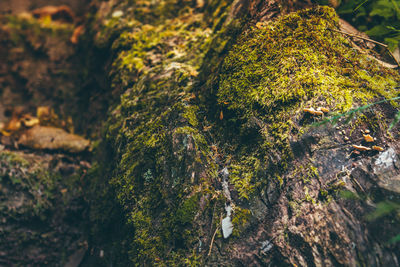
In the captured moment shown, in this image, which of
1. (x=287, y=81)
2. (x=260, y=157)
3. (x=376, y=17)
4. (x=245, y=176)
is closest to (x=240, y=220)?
(x=245, y=176)

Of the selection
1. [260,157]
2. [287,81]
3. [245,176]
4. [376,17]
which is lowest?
[245,176]

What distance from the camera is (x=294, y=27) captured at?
2.87 m

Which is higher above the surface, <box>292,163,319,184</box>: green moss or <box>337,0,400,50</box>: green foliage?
<box>337,0,400,50</box>: green foliage

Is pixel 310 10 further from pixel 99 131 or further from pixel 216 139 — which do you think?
pixel 99 131

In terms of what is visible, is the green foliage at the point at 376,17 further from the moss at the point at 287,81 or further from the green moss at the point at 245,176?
the green moss at the point at 245,176

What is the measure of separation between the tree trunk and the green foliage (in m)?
0.35

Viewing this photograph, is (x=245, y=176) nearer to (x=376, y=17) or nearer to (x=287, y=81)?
(x=287, y=81)

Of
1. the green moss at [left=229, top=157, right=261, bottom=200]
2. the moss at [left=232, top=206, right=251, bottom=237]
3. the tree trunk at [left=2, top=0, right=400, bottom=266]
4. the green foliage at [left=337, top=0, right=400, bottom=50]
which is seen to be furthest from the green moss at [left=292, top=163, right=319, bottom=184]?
the green foliage at [left=337, top=0, right=400, bottom=50]

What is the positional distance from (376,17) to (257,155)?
2.61 meters

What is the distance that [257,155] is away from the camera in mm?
2570

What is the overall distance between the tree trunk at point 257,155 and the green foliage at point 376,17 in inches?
13.9

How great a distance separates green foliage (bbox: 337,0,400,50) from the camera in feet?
9.36

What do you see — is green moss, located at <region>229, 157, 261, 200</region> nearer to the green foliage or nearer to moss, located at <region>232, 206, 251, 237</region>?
moss, located at <region>232, 206, 251, 237</region>

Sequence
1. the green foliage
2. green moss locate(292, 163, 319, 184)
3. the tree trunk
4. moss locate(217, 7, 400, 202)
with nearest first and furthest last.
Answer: the tree trunk
green moss locate(292, 163, 319, 184)
moss locate(217, 7, 400, 202)
the green foliage
